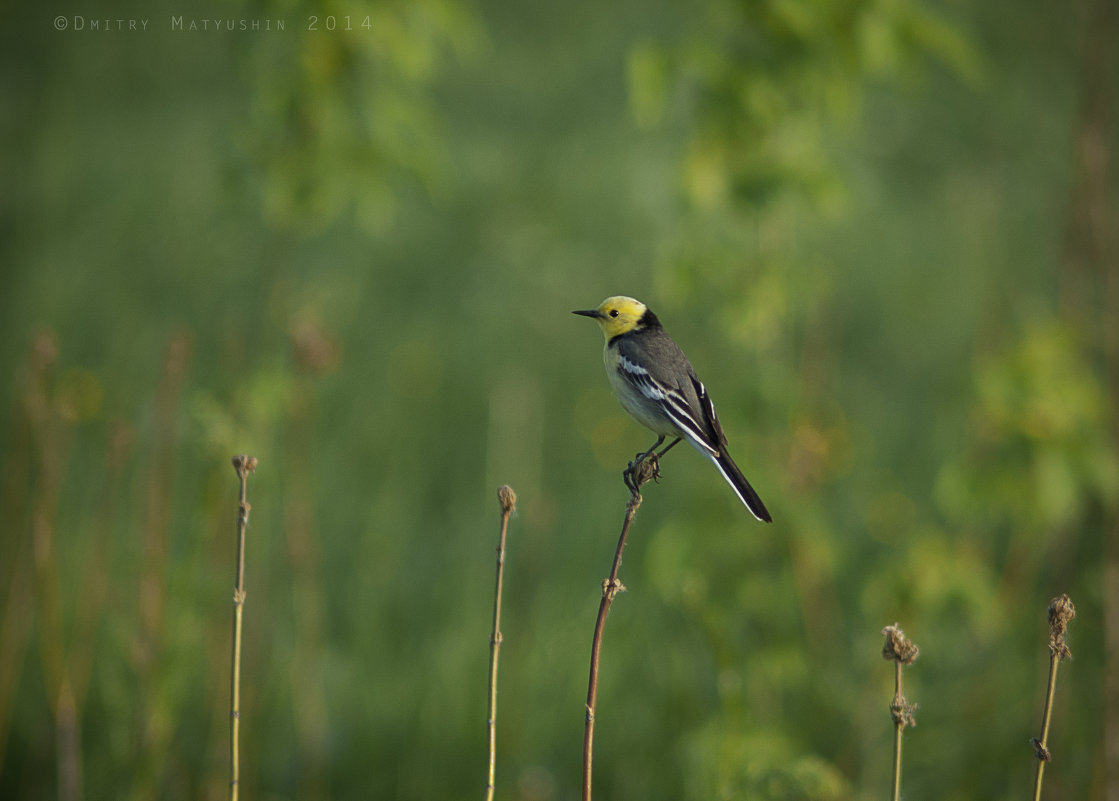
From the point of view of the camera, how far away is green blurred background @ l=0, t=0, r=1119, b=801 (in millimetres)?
3643

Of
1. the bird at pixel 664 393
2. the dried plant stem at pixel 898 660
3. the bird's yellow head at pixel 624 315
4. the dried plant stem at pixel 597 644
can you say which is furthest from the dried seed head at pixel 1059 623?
the bird's yellow head at pixel 624 315

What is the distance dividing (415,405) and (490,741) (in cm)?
445

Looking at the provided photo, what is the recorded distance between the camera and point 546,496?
5.38 metres

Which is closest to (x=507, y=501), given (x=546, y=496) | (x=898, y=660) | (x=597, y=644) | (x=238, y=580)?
(x=597, y=644)

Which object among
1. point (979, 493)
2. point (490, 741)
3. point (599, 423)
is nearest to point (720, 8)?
point (979, 493)

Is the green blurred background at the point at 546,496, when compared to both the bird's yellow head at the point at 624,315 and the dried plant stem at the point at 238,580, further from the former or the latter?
the dried plant stem at the point at 238,580

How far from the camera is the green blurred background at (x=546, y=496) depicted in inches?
143

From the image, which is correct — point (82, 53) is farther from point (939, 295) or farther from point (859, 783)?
point (859, 783)

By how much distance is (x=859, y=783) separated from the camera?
3.81m

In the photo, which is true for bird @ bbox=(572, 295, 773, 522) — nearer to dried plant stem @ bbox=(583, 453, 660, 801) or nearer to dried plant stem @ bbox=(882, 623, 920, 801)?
dried plant stem @ bbox=(583, 453, 660, 801)

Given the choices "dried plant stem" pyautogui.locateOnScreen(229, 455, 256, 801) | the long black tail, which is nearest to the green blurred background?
the long black tail

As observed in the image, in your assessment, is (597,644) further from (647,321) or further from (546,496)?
(546,496)

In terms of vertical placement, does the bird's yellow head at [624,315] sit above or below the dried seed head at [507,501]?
above

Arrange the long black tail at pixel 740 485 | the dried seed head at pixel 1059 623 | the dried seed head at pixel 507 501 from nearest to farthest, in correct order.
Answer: the dried seed head at pixel 1059 623
the dried seed head at pixel 507 501
the long black tail at pixel 740 485
